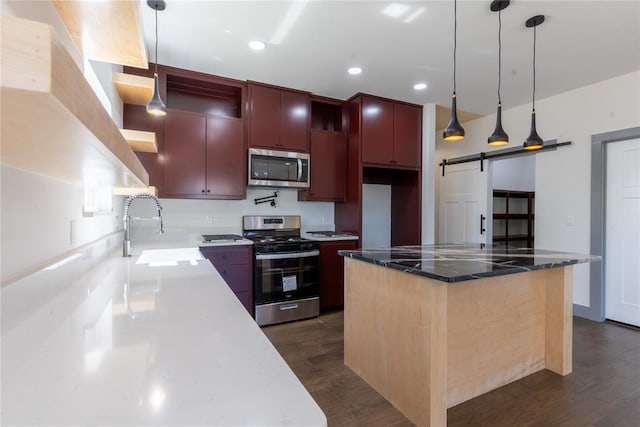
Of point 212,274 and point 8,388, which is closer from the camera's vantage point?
point 8,388

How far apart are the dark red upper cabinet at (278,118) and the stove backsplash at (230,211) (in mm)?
610

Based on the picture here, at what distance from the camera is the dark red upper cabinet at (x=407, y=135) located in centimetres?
392

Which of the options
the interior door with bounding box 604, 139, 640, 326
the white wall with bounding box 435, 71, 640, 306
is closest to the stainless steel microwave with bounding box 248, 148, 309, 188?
the white wall with bounding box 435, 71, 640, 306

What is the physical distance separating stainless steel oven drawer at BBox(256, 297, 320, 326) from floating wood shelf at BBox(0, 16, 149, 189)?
2717 millimetres

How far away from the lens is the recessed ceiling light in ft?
8.41

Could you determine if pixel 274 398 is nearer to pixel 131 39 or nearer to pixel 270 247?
pixel 131 39

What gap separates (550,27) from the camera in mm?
2357

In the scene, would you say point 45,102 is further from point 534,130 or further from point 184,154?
point 534,130

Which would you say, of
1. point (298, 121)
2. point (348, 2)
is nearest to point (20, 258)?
point (348, 2)

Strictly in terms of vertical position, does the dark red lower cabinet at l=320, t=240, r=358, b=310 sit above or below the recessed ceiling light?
below

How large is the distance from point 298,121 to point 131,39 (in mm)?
2566

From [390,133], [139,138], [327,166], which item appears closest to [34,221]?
[139,138]

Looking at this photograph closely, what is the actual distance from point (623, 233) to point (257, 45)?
4.16m

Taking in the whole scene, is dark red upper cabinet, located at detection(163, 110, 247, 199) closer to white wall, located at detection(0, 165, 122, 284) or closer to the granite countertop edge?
white wall, located at detection(0, 165, 122, 284)
